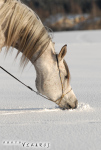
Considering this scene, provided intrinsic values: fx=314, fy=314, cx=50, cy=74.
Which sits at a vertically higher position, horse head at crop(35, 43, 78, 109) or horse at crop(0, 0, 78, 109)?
horse at crop(0, 0, 78, 109)

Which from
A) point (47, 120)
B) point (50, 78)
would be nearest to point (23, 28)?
point (50, 78)

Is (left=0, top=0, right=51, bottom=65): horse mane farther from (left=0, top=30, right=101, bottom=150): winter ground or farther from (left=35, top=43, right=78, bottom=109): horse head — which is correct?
(left=0, top=30, right=101, bottom=150): winter ground

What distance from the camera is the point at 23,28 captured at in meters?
2.49

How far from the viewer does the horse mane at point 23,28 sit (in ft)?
8.13

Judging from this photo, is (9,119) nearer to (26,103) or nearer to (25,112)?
(25,112)

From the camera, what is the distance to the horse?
8.14 feet

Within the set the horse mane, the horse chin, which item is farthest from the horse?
the horse chin

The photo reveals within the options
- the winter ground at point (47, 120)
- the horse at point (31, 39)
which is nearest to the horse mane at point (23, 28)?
the horse at point (31, 39)

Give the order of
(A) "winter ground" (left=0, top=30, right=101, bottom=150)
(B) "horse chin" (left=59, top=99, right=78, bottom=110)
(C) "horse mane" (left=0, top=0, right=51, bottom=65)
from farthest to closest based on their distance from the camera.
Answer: (B) "horse chin" (left=59, top=99, right=78, bottom=110) → (C) "horse mane" (left=0, top=0, right=51, bottom=65) → (A) "winter ground" (left=0, top=30, right=101, bottom=150)

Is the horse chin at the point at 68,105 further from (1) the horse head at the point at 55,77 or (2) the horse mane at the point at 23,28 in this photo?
(2) the horse mane at the point at 23,28

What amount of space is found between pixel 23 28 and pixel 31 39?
11 centimetres

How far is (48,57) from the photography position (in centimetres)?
254

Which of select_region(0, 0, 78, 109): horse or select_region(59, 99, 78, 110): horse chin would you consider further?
select_region(59, 99, 78, 110): horse chin

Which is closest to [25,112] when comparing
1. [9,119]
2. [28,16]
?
[9,119]
